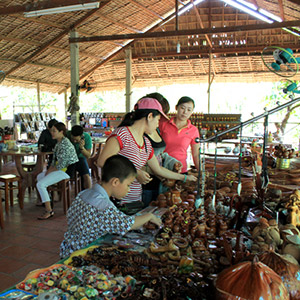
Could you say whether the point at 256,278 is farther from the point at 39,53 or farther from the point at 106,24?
the point at 39,53

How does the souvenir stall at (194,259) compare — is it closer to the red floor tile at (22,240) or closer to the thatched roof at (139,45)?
the red floor tile at (22,240)

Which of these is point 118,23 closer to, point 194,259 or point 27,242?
point 27,242

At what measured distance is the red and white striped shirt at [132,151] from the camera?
2240mm

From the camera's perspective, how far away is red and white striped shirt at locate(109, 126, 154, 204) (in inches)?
88.2

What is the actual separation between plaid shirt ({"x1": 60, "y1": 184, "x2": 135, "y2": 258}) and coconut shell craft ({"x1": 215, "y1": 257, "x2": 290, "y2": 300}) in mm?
740

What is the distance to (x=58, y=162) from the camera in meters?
4.35

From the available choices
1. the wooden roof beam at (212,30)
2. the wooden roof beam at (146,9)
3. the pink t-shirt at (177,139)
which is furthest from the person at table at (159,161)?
the wooden roof beam at (146,9)

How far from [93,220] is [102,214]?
2.3 inches

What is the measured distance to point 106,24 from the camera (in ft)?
30.5

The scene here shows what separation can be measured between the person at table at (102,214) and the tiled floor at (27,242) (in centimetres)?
142

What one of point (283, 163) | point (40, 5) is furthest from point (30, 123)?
point (283, 163)

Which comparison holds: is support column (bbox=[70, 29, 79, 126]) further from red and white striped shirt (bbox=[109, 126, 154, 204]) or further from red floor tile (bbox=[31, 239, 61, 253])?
red and white striped shirt (bbox=[109, 126, 154, 204])

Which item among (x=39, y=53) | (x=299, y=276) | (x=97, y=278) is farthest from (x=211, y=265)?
(x=39, y=53)

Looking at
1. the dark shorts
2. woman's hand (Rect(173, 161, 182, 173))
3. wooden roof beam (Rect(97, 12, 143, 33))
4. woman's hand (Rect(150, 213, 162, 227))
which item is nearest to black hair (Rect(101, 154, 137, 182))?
woman's hand (Rect(150, 213, 162, 227))
